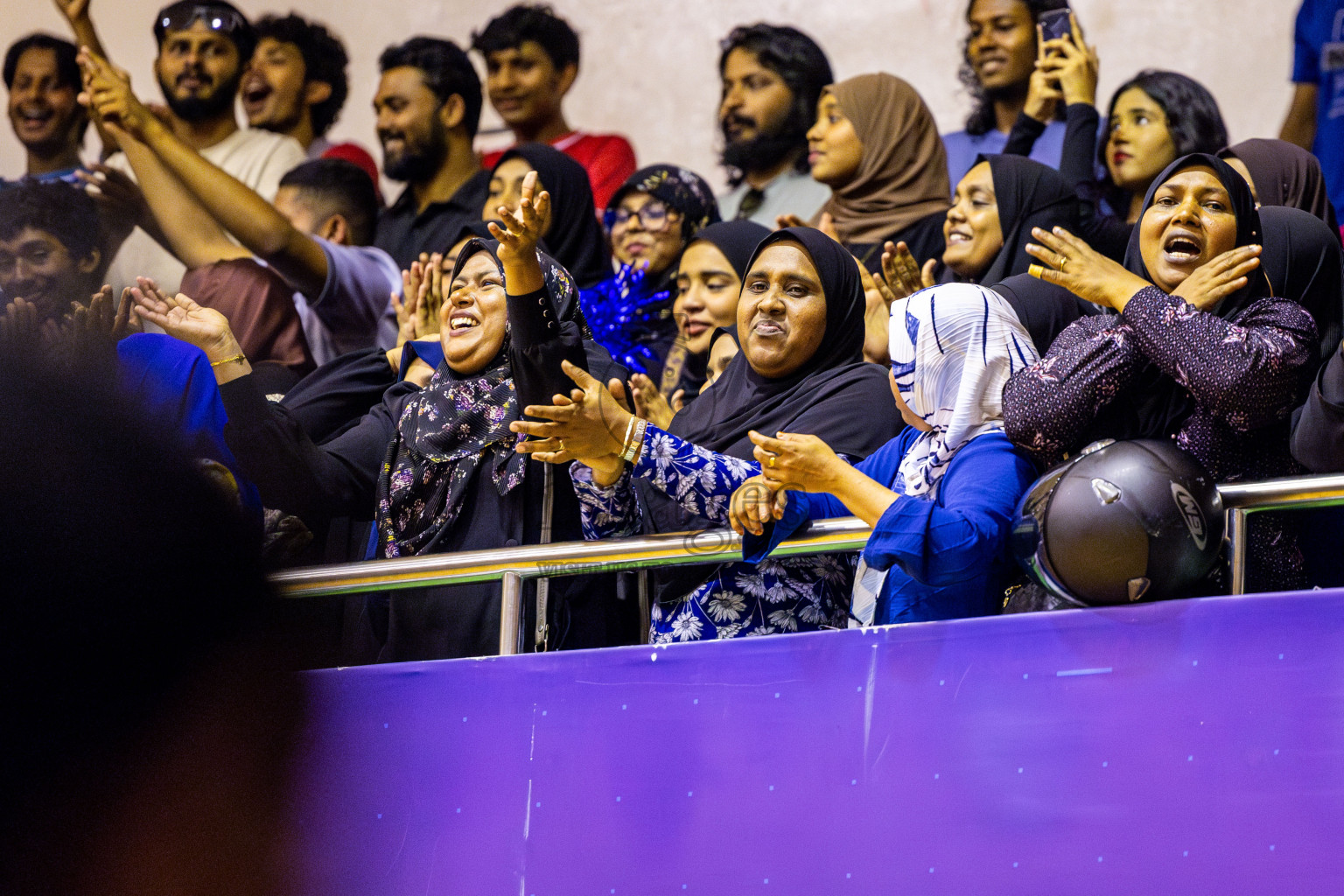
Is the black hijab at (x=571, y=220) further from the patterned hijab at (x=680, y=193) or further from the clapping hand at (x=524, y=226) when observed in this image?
the clapping hand at (x=524, y=226)

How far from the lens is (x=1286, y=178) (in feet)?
9.96

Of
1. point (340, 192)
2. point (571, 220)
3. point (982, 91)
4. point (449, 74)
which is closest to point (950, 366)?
point (571, 220)

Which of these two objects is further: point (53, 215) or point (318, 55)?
point (318, 55)

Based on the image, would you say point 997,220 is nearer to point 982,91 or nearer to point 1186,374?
point 1186,374

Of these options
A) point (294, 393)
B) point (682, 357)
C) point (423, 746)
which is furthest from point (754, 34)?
point (423, 746)

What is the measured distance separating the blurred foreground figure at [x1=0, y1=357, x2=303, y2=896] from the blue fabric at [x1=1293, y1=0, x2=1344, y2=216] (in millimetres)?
3833

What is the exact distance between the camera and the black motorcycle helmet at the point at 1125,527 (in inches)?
74.6

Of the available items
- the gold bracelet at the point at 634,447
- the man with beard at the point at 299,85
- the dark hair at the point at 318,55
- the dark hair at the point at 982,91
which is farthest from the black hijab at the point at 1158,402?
the dark hair at the point at 318,55

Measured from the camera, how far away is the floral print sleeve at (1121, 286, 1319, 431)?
2.07m

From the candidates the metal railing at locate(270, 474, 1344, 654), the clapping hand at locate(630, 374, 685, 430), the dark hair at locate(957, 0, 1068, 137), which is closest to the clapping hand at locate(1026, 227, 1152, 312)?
the metal railing at locate(270, 474, 1344, 654)

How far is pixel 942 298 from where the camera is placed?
2.35 m

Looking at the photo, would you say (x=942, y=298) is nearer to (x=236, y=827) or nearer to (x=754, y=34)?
(x=236, y=827)

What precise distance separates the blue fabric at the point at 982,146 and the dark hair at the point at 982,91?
0.08ft

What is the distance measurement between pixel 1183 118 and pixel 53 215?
2843mm
